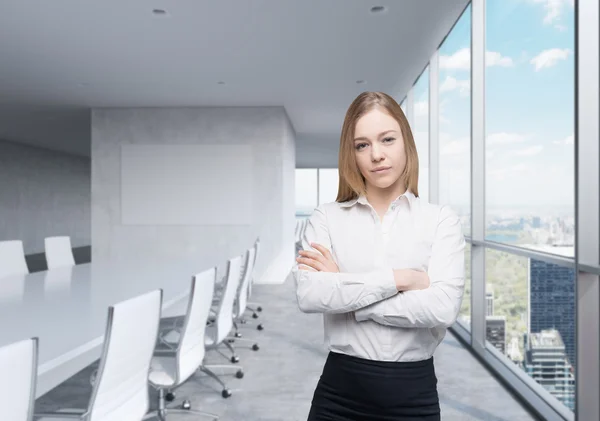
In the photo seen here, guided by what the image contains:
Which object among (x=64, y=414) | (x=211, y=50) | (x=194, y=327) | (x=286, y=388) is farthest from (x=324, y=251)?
(x=211, y=50)

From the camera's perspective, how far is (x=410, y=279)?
113 cm

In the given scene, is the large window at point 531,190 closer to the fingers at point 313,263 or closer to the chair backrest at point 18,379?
the fingers at point 313,263

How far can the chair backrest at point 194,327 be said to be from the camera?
2.60 m

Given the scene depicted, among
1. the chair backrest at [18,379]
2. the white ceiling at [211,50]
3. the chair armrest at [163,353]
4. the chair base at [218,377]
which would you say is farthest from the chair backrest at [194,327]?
the white ceiling at [211,50]

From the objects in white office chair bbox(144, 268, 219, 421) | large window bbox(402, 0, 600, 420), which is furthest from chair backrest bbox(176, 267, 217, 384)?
large window bbox(402, 0, 600, 420)

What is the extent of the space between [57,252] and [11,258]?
0.57 meters

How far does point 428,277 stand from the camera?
1.17 meters

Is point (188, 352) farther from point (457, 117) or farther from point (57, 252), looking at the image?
point (457, 117)

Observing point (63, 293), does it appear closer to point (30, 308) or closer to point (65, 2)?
point (30, 308)

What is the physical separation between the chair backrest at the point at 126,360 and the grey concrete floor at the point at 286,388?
115 cm

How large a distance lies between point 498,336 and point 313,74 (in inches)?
156

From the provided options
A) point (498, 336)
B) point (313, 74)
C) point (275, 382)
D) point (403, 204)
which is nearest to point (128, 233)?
point (313, 74)

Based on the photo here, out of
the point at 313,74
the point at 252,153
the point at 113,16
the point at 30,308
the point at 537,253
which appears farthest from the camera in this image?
the point at 252,153

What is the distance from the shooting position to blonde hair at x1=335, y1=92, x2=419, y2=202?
115 cm
